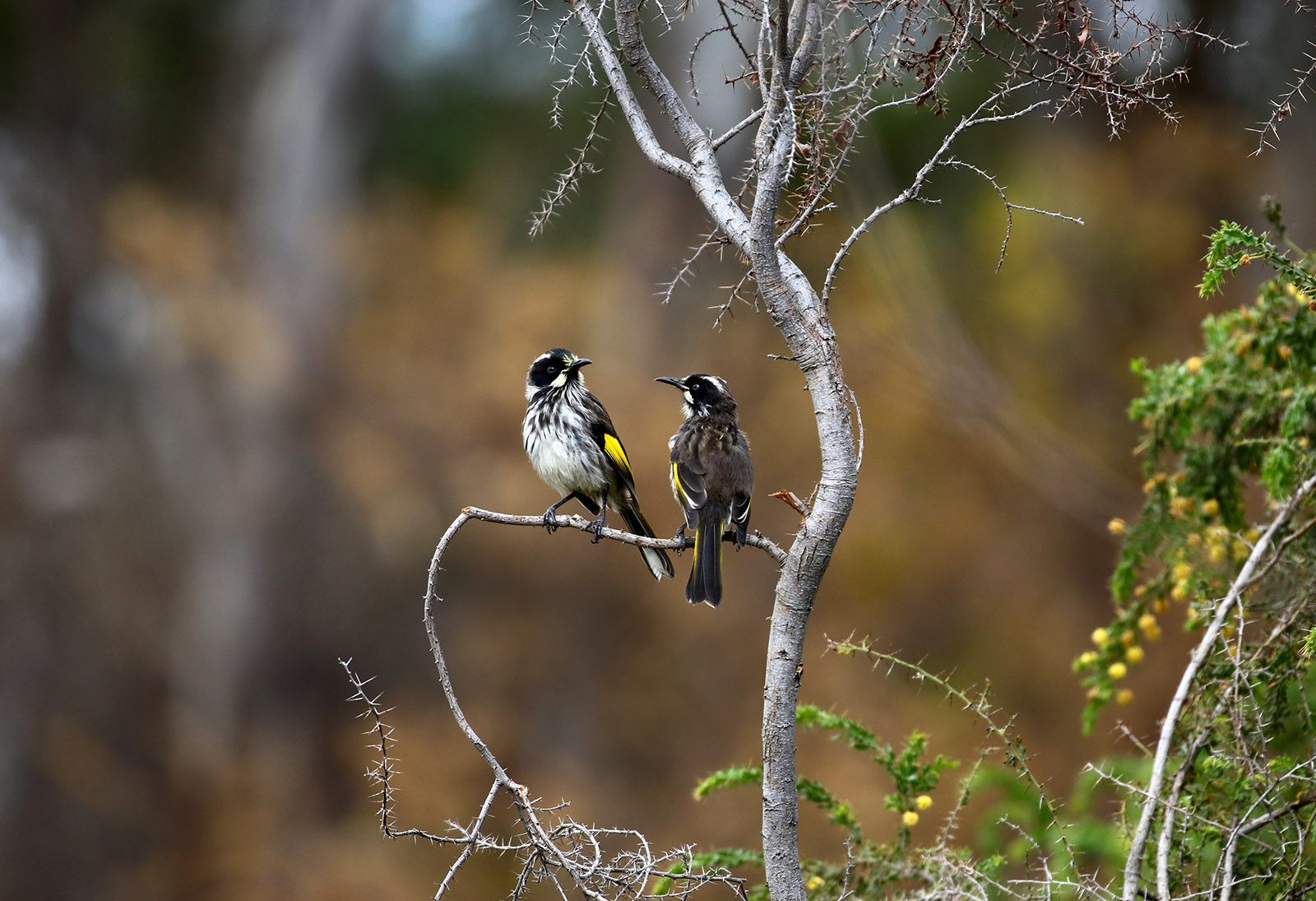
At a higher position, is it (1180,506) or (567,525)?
(1180,506)

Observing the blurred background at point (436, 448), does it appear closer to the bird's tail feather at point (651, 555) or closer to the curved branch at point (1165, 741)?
the bird's tail feather at point (651, 555)

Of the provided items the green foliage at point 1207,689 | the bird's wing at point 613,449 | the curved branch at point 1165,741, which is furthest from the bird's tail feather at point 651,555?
the curved branch at point 1165,741

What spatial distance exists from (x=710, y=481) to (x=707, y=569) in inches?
15.6

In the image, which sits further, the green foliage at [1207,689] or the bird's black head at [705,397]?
the bird's black head at [705,397]

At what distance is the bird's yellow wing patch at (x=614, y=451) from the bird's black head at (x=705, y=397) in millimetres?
438

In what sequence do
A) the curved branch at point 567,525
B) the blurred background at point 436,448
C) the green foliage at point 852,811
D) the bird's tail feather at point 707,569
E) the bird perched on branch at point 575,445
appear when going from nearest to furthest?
the curved branch at point 567,525
the green foliage at point 852,811
the bird's tail feather at point 707,569
the bird perched on branch at point 575,445
the blurred background at point 436,448

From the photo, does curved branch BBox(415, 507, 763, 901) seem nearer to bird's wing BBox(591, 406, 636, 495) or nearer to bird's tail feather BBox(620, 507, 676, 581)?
bird's tail feather BBox(620, 507, 676, 581)

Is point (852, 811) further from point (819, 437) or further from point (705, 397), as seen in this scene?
point (705, 397)

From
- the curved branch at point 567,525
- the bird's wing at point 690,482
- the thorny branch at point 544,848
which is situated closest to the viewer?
the thorny branch at point 544,848

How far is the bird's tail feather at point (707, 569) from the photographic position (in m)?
3.87

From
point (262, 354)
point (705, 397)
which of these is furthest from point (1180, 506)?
point (262, 354)

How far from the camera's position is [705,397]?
4.75 m

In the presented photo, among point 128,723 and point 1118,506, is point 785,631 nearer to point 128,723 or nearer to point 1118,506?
point 1118,506

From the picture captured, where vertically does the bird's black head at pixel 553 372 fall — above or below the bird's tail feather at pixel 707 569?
above
